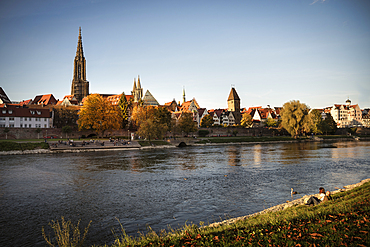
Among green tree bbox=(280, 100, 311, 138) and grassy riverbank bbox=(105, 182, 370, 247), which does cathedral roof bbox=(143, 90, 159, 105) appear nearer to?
green tree bbox=(280, 100, 311, 138)

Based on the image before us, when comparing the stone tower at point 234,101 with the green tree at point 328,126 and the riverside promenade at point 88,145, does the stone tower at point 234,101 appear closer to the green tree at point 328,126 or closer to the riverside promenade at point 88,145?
the green tree at point 328,126

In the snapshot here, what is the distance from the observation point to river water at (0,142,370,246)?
1610 cm

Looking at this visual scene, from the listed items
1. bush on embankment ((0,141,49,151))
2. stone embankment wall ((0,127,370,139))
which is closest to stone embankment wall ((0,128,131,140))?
stone embankment wall ((0,127,370,139))

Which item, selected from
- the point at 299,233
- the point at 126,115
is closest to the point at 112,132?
the point at 126,115

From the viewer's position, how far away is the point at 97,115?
251 ft

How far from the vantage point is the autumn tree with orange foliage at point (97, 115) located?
76.1m

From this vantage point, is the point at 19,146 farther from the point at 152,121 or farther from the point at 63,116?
the point at 63,116

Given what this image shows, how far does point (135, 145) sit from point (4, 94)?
84139 mm

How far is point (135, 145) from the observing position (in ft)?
233

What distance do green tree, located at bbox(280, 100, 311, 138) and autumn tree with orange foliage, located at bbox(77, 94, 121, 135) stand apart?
5758cm

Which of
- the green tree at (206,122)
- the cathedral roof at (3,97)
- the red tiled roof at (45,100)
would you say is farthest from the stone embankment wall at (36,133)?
the red tiled roof at (45,100)

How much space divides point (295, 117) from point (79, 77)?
120031 millimetres

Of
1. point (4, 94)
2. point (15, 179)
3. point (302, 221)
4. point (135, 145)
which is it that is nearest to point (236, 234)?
point (302, 221)

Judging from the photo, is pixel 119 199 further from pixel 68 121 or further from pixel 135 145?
pixel 68 121
